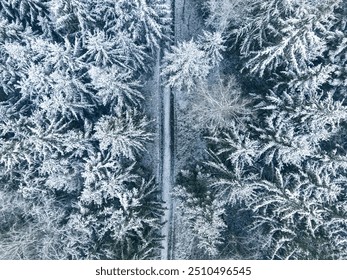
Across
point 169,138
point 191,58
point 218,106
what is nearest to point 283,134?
point 218,106

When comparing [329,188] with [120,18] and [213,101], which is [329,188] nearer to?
[213,101]

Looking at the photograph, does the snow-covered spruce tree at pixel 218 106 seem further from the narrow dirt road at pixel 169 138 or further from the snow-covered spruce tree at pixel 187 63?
the narrow dirt road at pixel 169 138

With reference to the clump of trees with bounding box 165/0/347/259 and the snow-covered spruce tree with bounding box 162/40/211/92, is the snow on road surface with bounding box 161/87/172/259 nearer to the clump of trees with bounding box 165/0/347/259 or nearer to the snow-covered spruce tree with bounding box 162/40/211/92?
the clump of trees with bounding box 165/0/347/259

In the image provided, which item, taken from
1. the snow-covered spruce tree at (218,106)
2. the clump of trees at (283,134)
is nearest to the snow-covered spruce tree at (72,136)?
the clump of trees at (283,134)

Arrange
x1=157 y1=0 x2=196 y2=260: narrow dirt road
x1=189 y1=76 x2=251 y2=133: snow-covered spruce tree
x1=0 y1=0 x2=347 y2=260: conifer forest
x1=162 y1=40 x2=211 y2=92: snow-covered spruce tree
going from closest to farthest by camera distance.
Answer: x1=0 y1=0 x2=347 y2=260: conifer forest < x1=162 y1=40 x2=211 y2=92: snow-covered spruce tree < x1=189 y1=76 x2=251 y2=133: snow-covered spruce tree < x1=157 y1=0 x2=196 y2=260: narrow dirt road

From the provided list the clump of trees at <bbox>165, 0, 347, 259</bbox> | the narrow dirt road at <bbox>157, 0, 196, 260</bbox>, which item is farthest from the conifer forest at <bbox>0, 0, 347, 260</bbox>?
the narrow dirt road at <bbox>157, 0, 196, 260</bbox>

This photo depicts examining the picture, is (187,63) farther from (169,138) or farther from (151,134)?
(169,138)
